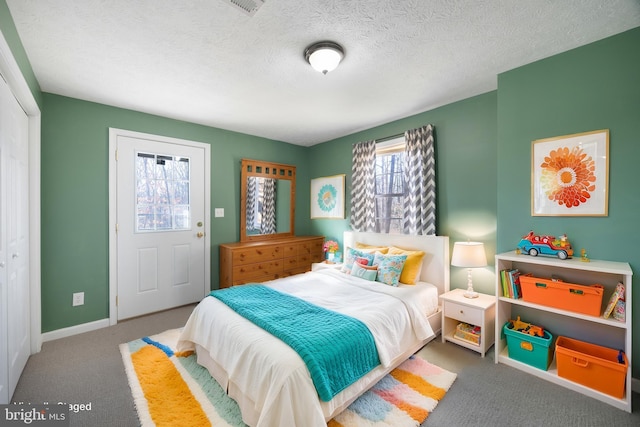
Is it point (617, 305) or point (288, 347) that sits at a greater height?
point (617, 305)

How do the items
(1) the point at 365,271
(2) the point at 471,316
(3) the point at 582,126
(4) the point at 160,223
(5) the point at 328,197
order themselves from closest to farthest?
(3) the point at 582,126
(2) the point at 471,316
(1) the point at 365,271
(4) the point at 160,223
(5) the point at 328,197

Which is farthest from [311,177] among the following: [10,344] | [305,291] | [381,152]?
[10,344]

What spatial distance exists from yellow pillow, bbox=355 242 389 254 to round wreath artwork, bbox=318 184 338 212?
950 millimetres

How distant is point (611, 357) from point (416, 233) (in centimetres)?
179

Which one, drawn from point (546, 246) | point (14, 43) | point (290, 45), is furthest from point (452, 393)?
point (14, 43)

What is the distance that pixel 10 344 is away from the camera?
183 centimetres

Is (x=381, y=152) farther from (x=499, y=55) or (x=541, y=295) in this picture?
(x=541, y=295)

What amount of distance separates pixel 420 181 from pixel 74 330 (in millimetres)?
4132

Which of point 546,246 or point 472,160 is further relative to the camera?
point 472,160

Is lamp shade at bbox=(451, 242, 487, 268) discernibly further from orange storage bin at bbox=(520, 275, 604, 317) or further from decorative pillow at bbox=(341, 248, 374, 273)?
decorative pillow at bbox=(341, 248, 374, 273)

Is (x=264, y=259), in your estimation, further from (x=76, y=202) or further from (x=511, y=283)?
(x=511, y=283)

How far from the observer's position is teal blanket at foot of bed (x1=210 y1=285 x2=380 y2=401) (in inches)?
60.5

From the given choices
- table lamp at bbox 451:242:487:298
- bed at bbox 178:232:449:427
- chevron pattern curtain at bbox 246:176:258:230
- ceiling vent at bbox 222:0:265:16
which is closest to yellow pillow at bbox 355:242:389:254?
bed at bbox 178:232:449:427

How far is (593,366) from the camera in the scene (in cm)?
185
